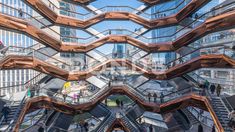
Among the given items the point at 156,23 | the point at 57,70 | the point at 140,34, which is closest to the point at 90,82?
the point at 57,70

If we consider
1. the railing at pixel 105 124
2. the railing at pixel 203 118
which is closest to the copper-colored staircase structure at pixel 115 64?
the railing at pixel 203 118

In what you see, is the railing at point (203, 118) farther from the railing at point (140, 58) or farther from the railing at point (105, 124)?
the railing at point (105, 124)

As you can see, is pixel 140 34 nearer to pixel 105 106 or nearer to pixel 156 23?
pixel 156 23

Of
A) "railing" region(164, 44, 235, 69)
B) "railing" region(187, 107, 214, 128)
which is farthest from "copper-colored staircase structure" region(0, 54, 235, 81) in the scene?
"railing" region(187, 107, 214, 128)

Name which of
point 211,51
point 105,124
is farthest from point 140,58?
point 211,51

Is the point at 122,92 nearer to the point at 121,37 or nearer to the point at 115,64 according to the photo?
the point at 115,64
